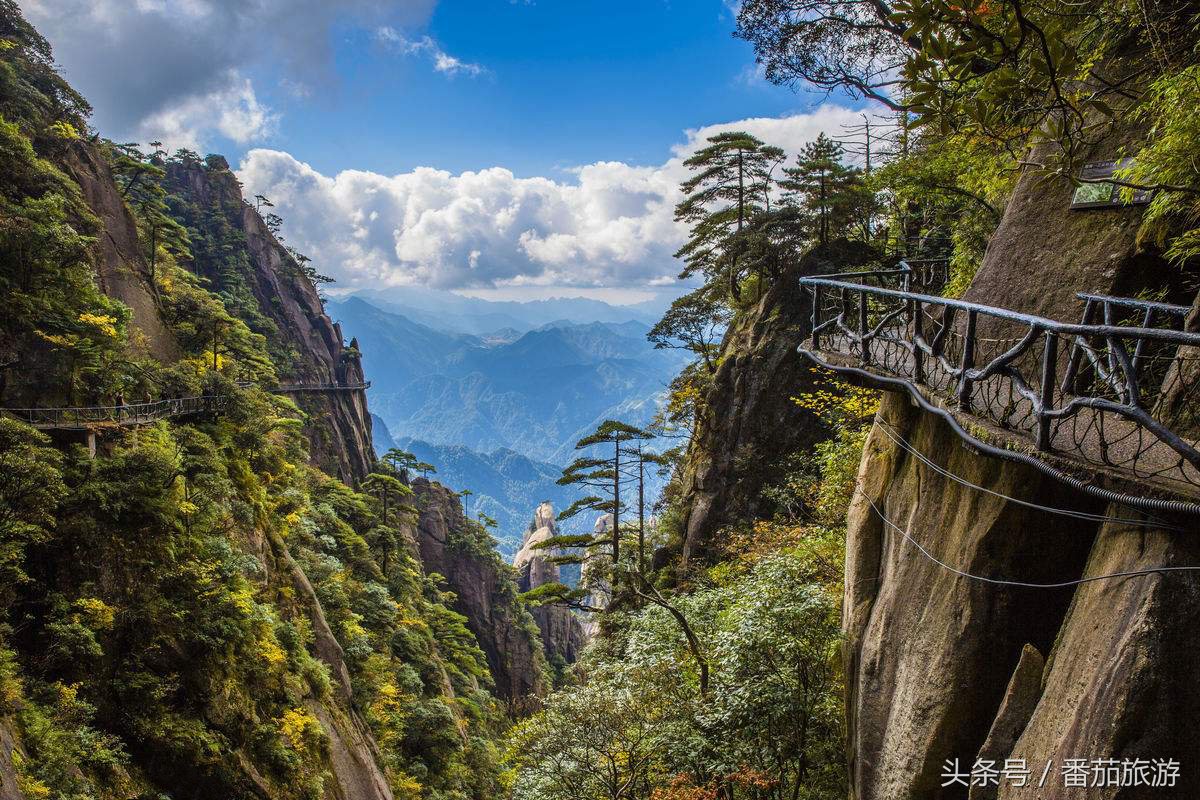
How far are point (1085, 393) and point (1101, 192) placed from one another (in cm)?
200

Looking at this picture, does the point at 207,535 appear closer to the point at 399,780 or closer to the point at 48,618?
the point at 48,618

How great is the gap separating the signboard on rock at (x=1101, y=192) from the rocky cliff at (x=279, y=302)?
40422 mm

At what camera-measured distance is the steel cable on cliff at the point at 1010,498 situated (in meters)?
3.10

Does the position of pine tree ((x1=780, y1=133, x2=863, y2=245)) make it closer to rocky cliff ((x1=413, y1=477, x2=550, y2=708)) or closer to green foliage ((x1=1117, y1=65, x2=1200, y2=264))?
green foliage ((x1=1117, y1=65, x2=1200, y2=264))

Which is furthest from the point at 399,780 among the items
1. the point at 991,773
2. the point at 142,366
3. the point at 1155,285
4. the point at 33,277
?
the point at 1155,285

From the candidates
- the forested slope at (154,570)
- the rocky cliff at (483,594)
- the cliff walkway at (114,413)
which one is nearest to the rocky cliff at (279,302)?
the rocky cliff at (483,594)

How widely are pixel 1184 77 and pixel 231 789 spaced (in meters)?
14.8

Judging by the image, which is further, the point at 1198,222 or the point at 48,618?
the point at 48,618

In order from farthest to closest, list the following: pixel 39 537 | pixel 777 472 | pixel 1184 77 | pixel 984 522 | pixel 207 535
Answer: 1. pixel 777 472
2. pixel 207 535
3. pixel 39 537
4. pixel 984 522
5. pixel 1184 77

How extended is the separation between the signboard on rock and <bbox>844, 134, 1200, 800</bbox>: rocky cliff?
126 mm

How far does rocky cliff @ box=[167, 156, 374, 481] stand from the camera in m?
41.7

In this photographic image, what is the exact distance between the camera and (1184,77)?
3.87 m

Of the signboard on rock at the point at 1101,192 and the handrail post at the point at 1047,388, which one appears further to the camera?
the signboard on rock at the point at 1101,192

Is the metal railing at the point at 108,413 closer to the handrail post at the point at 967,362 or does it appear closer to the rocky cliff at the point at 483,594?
the handrail post at the point at 967,362
